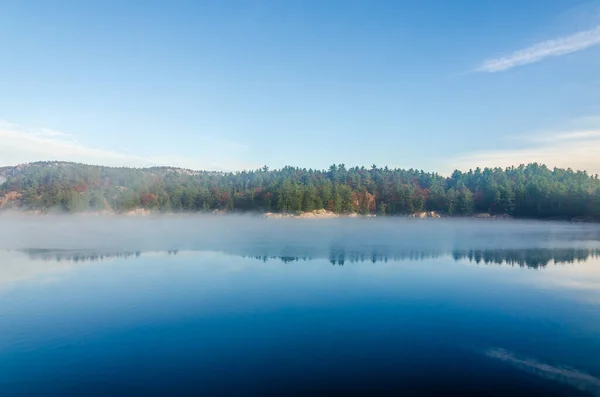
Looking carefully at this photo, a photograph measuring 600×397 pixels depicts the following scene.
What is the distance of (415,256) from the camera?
30.7 meters

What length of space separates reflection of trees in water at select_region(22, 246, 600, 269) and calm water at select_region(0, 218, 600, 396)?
1.53m

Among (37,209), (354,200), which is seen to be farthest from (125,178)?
(354,200)

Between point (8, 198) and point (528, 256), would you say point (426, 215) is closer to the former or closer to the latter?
point (528, 256)

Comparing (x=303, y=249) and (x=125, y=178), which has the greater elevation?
(x=125, y=178)

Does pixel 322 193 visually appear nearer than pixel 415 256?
No

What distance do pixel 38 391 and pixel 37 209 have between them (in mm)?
100159

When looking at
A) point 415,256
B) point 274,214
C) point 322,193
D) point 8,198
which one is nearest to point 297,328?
point 415,256

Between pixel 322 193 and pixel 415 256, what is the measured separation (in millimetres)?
59359

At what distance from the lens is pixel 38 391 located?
9.22 m

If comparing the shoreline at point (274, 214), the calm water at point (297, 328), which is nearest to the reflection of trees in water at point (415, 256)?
the calm water at point (297, 328)

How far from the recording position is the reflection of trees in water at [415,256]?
2792cm

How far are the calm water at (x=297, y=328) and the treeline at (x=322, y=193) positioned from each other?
59.8 m

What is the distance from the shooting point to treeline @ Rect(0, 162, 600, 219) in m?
81.9

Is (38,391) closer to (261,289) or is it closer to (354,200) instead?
(261,289)
